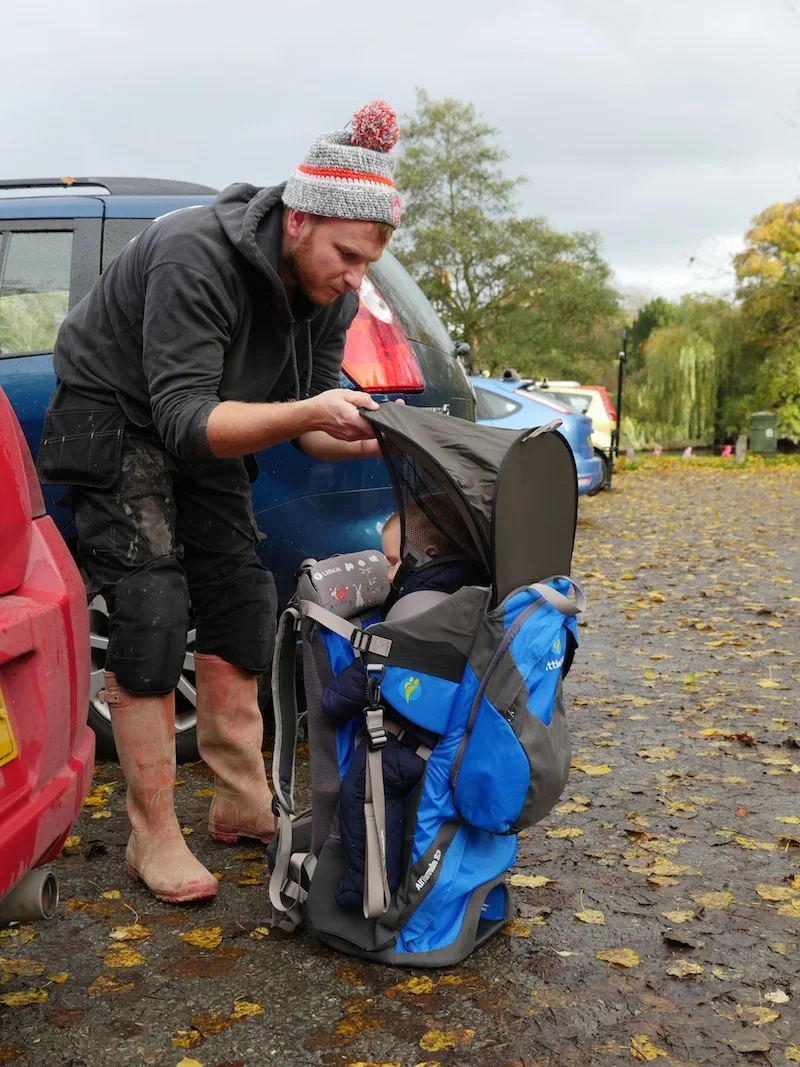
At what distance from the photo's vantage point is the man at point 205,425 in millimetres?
2789

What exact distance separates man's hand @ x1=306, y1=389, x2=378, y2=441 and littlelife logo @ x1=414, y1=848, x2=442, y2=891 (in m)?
1.01

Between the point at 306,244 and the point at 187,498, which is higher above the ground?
the point at 306,244

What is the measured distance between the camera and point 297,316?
10.3ft

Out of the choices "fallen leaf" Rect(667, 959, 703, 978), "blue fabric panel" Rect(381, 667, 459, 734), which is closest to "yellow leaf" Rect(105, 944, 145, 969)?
"blue fabric panel" Rect(381, 667, 459, 734)

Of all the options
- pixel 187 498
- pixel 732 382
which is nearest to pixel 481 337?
pixel 732 382

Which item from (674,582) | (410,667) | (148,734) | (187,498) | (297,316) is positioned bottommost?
(674,582)

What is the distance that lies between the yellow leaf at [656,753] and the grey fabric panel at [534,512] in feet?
5.85

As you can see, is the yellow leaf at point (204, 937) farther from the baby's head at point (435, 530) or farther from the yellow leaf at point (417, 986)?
the baby's head at point (435, 530)

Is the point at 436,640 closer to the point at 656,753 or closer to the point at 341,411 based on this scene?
the point at 341,411

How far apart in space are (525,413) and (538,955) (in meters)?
9.13

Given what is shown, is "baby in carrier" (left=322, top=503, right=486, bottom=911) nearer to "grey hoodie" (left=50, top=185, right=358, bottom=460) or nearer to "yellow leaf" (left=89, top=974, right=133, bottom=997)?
"yellow leaf" (left=89, top=974, right=133, bottom=997)

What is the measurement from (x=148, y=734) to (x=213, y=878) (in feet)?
1.43

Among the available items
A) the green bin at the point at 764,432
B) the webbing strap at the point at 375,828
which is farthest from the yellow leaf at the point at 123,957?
the green bin at the point at 764,432

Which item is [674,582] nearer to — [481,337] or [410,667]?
[410,667]
